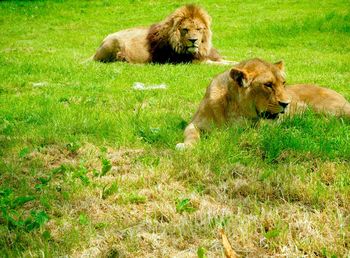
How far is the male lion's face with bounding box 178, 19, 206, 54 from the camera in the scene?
40.5ft

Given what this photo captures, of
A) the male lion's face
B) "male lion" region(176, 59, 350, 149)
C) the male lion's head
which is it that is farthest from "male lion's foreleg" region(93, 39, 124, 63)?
"male lion" region(176, 59, 350, 149)

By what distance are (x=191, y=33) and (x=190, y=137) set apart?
23.6 feet

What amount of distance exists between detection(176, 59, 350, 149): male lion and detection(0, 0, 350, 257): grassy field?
0.18m

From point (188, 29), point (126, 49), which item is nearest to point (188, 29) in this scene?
point (188, 29)

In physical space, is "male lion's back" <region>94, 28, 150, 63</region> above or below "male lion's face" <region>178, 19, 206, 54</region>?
below

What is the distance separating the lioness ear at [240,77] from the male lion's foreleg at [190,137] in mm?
702

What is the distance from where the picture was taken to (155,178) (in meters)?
4.61

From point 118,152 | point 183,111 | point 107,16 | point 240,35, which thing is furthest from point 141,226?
point 107,16

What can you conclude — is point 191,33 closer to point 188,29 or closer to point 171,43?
point 188,29

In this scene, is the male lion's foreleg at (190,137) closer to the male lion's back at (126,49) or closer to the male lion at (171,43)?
the male lion at (171,43)

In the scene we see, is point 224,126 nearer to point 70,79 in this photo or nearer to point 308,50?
point 70,79

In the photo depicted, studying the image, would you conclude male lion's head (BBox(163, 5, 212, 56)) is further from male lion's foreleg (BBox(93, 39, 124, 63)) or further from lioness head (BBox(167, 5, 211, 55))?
male lion's foreleg (BBox(93, 39, 124, 63))

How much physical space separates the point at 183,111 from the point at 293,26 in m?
12.7

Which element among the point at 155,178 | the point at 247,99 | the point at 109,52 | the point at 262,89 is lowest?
the point at 109,52
